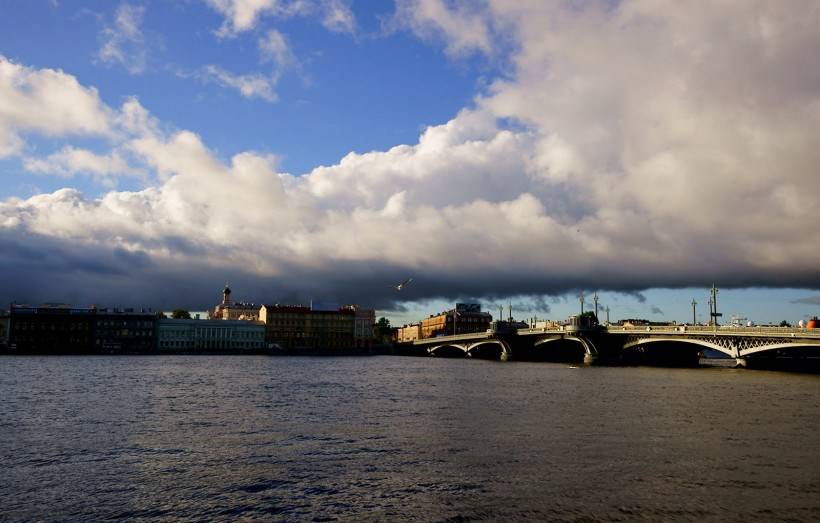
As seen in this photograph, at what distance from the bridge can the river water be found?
48.6m

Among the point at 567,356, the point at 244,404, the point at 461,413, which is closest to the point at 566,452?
the point at 461,413

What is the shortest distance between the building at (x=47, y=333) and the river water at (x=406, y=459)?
15866 cm

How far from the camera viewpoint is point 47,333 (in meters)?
196

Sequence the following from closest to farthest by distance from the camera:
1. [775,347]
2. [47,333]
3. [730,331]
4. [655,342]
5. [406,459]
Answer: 1. [406,459]
2. [775,347]
3. [730,331]
4. [655,342]
5. [47,333]

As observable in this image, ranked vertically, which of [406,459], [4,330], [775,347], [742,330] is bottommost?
[406,459]

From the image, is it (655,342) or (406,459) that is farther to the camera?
(655,342)

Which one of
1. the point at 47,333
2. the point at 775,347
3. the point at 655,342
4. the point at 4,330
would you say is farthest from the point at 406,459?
the point at 4,330

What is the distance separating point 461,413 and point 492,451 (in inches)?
590

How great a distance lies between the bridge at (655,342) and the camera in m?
98.0

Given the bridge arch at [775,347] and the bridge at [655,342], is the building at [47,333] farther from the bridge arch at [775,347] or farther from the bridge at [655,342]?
the bridge arch at [775,347]

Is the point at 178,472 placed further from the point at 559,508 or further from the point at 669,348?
the point at 669,348

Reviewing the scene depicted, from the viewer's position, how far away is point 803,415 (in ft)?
150

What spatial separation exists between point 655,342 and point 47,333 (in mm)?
174352

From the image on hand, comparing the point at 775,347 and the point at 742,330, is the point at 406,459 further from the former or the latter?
the point at 742,330
